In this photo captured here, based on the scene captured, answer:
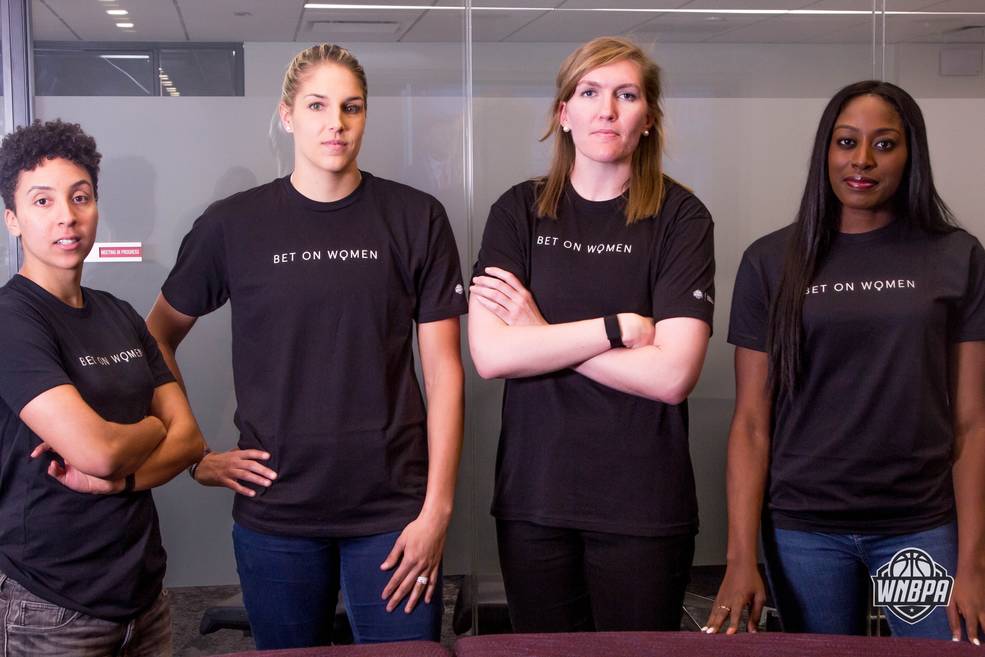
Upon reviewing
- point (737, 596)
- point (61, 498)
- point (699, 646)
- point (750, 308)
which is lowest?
point (737, 596)

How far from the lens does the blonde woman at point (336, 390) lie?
2018 millimetres

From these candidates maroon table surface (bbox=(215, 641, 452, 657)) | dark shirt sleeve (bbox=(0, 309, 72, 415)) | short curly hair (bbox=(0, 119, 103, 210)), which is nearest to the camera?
maroon table surface (bbox=(215, 641, 452, 657))

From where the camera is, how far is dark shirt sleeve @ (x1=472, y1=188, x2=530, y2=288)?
2.13m

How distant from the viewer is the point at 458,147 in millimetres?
3178

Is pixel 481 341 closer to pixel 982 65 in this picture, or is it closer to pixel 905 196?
pixel 905 196

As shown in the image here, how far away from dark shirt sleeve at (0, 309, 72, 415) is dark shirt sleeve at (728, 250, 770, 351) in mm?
1396

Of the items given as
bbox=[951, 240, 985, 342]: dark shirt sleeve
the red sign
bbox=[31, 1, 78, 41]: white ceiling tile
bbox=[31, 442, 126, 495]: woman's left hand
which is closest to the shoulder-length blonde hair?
bbox=[951, 240, 985, 342]: dark shirt sleeve

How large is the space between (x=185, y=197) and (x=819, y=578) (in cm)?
219

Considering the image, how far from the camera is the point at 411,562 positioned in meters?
2.00

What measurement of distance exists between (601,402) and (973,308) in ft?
2.68

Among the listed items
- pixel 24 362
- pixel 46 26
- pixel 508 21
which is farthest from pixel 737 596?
pixel 46 26

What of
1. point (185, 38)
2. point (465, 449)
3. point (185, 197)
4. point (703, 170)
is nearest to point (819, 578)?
point (465, 449)

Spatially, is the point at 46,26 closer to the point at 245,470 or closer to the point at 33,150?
the point at 33,150

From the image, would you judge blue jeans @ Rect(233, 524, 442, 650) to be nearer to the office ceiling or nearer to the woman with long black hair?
the woman with long black hair
